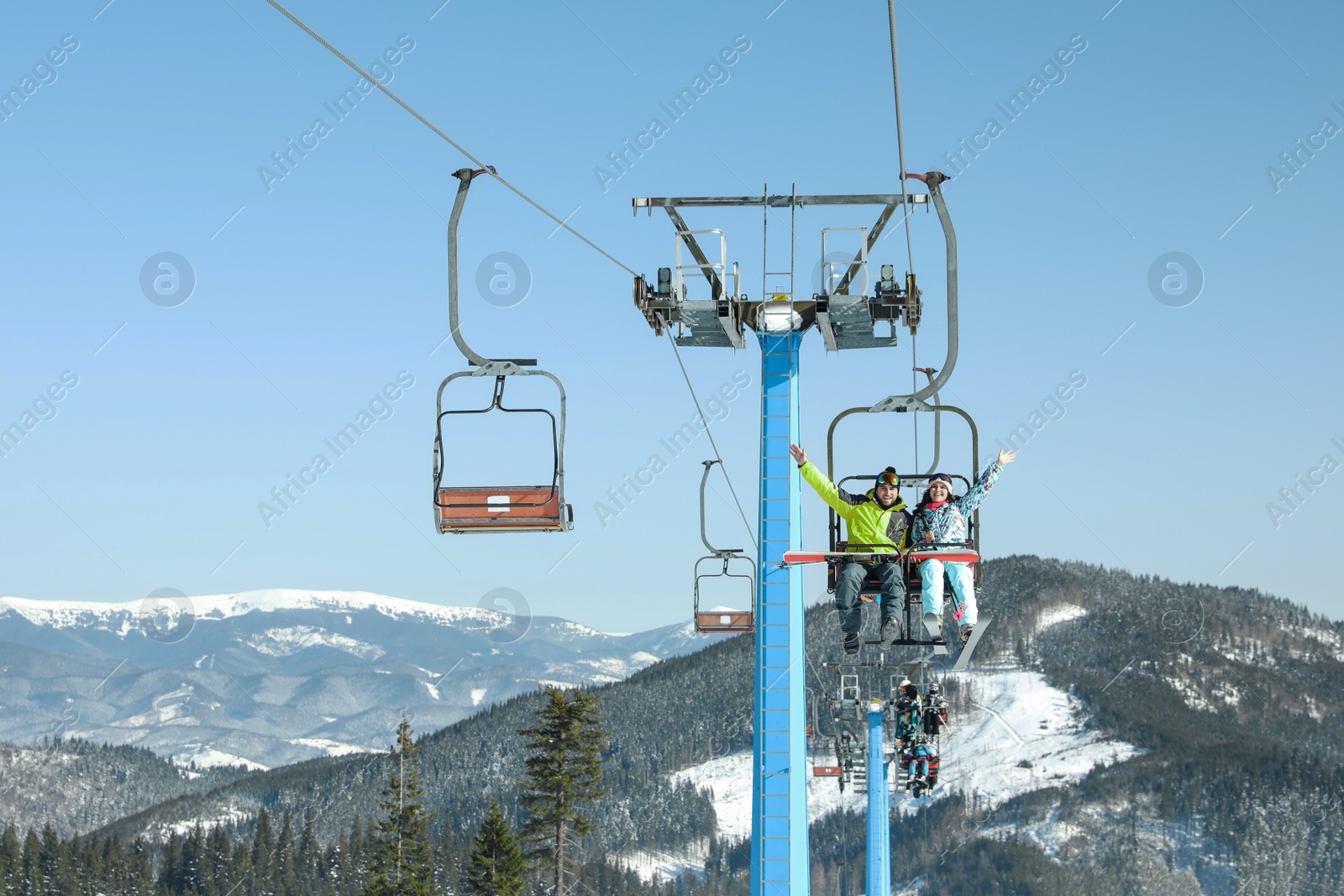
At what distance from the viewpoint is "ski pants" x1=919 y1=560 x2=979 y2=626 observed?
14.6 metres

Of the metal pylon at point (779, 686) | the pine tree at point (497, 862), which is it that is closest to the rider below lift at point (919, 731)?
the metal pylon at point (779, 686)

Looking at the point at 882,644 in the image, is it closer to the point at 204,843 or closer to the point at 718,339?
the point at 718,339

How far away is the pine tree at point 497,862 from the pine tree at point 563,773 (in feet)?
8.49

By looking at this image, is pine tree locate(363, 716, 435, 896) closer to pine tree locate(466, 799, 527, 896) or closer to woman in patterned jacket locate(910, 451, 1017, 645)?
pine tree locate(466, 799, 527, 896)

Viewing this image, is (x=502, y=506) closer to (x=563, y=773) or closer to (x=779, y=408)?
(x=779, y=408)

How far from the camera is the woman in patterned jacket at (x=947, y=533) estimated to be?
14.6 metres

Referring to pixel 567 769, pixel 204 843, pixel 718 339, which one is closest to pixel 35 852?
pixel 204 843

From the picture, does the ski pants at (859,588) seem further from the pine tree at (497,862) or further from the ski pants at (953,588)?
the pine tree at (497,862)

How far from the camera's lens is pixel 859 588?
15.0 metres

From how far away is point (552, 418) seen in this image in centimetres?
1440

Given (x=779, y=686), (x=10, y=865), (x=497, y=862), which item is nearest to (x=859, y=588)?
(x=779, y=686)

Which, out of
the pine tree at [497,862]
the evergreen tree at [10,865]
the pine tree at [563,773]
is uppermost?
the pine tree at [563,773]

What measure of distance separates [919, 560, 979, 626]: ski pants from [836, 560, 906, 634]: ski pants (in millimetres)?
269

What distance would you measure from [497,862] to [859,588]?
41.1 m
